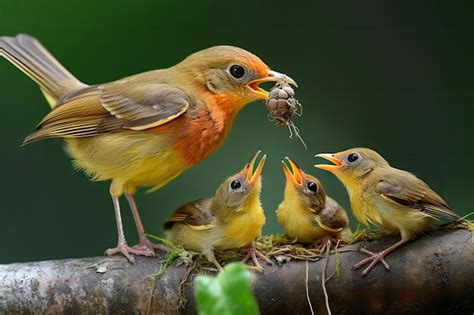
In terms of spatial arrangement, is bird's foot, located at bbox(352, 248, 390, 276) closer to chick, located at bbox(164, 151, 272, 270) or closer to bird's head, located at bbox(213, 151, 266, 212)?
chick, located at bbox(164, 151, 272, 270)

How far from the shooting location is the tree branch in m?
4.01

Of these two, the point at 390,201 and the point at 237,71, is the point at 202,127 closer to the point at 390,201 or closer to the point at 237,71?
the point at 237,71

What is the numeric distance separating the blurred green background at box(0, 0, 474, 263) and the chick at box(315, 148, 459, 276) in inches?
58.5

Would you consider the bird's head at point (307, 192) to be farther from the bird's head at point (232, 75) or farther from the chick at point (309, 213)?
the bird's head at point (232, 75)

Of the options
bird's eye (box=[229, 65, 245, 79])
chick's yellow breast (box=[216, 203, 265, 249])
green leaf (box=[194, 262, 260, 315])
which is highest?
bird's eye (box=[229, 65, 245, 79])

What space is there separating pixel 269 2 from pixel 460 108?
176cm

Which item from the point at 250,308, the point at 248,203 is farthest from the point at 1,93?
the point at 250,308

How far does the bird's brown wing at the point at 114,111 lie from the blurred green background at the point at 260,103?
1355 mm

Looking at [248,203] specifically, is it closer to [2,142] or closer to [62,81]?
[62,81]

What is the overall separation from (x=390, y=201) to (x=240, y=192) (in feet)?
2.67

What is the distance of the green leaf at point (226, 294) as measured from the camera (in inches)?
78.6

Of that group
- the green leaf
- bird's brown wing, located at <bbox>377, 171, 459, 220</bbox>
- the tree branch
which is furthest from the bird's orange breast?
the green leaf

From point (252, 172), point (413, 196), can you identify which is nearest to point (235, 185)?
point (252, 172)

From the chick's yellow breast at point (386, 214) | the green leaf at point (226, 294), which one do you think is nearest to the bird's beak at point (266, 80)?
the chick's yellow breast at point (386, 214)
